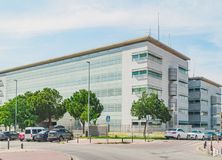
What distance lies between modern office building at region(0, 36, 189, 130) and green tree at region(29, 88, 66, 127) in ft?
34.9

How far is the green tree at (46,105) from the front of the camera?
3322 inches

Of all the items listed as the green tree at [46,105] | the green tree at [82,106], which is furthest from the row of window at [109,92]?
the green tree at [82,106]

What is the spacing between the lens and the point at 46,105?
8488 cm

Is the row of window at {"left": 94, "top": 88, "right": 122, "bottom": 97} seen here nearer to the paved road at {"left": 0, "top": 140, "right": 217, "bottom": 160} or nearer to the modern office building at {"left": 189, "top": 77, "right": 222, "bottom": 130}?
the modern office building at {"left": 189, "top": 77, "right": 222, "bottom": 130}

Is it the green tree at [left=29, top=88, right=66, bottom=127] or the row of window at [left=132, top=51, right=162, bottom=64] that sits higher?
the row of window at [left=132, top=51, right=162, bottom=64]

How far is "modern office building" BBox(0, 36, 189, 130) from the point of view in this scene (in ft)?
276

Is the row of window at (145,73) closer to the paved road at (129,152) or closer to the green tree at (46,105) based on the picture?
the green tree at (46,105)

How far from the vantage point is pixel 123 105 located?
8612 cm

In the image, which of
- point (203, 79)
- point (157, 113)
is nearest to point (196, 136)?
point (157, 113)

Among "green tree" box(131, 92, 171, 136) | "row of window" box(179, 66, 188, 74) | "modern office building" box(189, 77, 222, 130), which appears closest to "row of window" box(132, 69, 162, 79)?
"row of window" box(179, 66, 188, 74)

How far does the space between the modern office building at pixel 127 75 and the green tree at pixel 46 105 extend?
10.6m

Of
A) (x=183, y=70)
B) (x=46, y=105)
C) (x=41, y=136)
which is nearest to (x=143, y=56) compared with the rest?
(x=183, y=70)

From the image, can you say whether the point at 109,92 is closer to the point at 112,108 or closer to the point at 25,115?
the point at 112,108

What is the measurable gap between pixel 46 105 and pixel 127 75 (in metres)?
18.6
